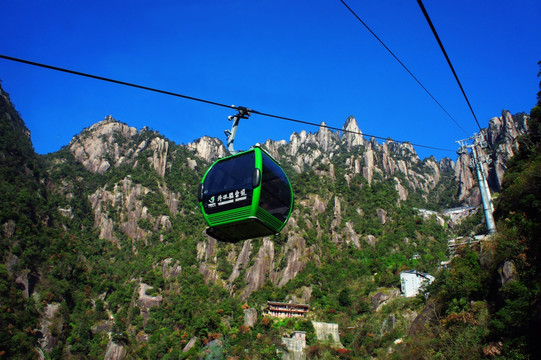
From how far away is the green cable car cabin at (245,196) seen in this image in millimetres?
8992

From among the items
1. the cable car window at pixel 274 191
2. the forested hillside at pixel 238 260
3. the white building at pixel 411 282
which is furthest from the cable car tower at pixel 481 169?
the white building at pixel 411 282

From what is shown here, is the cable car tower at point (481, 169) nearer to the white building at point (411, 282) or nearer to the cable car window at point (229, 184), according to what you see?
the cable car window at point (229, 184)

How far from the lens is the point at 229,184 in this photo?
938 centimetres

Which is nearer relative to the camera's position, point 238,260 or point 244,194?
point 244,194

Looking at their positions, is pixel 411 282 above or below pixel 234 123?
above

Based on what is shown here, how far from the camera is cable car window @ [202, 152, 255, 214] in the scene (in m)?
9.07

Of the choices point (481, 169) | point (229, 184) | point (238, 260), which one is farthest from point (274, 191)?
point (238, 260)

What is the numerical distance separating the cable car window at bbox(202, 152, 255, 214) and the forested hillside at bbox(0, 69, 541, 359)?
14498mm

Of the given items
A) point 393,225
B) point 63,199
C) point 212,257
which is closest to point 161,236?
point 212,257

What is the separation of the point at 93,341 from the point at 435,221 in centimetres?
7922

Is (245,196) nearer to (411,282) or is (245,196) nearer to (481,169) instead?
(481,169)

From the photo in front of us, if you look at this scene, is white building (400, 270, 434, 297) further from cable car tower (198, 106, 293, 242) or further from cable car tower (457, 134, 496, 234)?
cable car tower (198, 106, 293, 242)

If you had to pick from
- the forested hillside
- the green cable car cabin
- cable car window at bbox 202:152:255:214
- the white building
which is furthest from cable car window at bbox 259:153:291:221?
the white building

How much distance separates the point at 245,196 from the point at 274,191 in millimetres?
852
